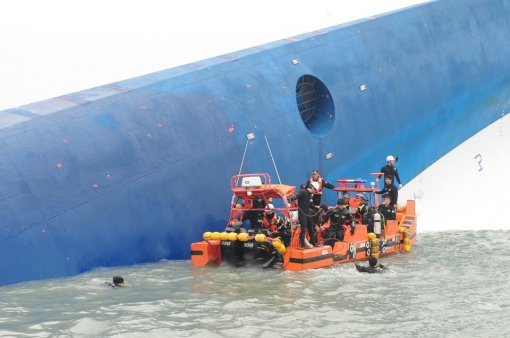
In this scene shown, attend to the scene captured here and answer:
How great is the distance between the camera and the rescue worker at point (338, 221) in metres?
14.2

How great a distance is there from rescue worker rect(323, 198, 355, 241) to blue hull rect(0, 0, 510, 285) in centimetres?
209

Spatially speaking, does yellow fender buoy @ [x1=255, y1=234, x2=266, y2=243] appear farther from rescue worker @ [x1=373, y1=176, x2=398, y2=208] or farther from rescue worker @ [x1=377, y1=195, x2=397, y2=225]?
rescue worker @ [x1=373, y1=176, x2=398, y2=208]

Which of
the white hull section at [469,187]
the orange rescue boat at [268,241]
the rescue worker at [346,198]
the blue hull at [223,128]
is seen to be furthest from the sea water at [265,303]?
the white hull section at [469,187]

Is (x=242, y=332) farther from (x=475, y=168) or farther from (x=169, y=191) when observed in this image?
(x=475, y=168)

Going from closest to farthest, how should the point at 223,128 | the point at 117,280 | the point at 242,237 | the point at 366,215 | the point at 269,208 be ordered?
the point at 117,280
the point at 242,237
the point at 269,208
the point at 366,215
the point at 223,128

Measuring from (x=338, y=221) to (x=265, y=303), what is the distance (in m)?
4.06

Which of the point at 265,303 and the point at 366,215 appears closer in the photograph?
the point at 265,303

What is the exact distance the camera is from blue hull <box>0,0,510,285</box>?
12.4 metres

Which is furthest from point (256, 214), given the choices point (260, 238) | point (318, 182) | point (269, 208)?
point (318, 182)

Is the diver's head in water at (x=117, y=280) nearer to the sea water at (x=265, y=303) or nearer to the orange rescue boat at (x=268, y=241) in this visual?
the sea water at (x=265, y=303)

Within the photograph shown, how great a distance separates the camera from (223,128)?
15.2 meters

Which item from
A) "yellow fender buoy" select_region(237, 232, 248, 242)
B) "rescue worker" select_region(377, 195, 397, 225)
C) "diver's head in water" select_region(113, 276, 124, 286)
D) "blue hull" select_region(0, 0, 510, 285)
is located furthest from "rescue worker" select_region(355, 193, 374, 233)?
"diver's head in water" select_region(113, 276, 124, 286)

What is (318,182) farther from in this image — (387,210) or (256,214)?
(256,214)

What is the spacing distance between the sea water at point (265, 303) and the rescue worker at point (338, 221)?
0.79 meters
